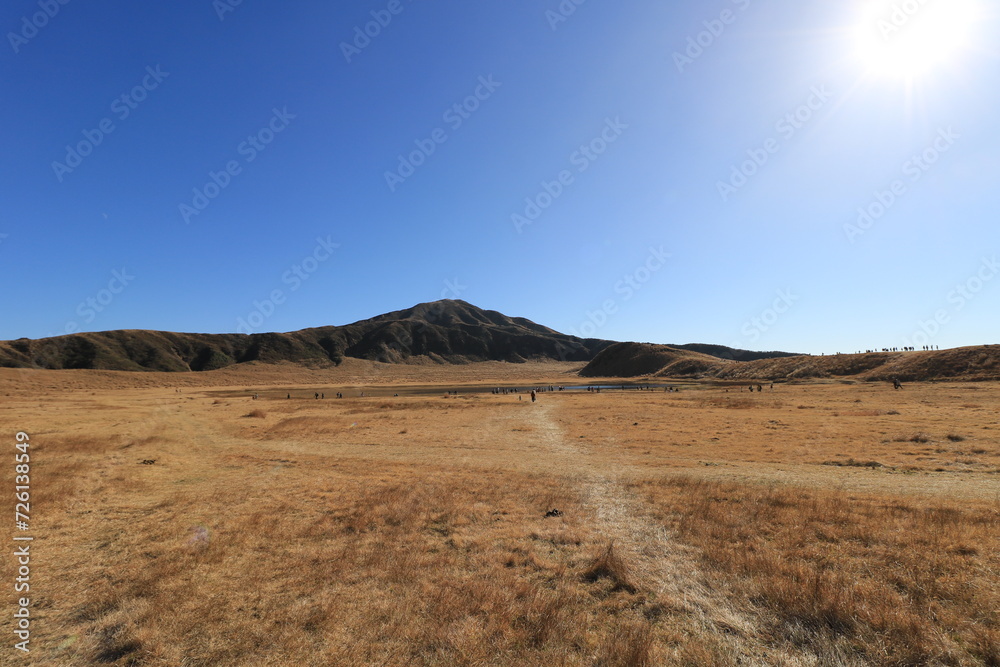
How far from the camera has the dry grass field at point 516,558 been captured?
619 centimetres

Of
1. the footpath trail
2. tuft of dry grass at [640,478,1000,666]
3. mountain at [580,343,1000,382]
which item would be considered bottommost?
the footpath trail

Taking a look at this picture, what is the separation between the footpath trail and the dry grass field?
5cm

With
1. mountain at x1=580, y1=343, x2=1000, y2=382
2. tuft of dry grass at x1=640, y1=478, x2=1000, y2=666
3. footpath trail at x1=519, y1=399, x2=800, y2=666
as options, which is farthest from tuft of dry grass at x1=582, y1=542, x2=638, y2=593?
mountain at x1=580, y1=343, x2=1000, y2=382

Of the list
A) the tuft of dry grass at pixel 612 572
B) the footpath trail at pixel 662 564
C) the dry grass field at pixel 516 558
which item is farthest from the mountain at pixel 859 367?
the tuft of dry grass at pixel 612 572

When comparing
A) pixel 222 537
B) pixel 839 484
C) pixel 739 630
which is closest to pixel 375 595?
pixel 222 537

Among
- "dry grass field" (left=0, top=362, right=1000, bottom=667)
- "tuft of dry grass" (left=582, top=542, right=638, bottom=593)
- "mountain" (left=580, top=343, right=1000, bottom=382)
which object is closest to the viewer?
"dry grass field" (left=0, top=362, right=1000, bottom=667)

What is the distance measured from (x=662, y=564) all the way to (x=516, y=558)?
3236 millimetres

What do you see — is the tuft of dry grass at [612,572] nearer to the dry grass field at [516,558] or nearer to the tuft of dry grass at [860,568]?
the dry grass field at [516,558]

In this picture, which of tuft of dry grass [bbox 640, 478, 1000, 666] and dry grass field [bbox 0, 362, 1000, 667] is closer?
tuft of dry grass [bbox 640, 478, 1000, 666]

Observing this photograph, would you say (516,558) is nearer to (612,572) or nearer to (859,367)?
(612,572)

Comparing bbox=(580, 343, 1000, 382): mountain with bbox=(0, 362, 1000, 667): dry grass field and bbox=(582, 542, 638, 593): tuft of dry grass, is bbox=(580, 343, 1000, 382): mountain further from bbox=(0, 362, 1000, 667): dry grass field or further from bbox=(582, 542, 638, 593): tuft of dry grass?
bbox=(582, 542, 638, 593): tuft of dry grass

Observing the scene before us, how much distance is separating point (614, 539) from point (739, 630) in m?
4.06

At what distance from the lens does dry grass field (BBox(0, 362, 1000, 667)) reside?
6191 millimetres

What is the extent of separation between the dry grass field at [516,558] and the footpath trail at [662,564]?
0.05 m
